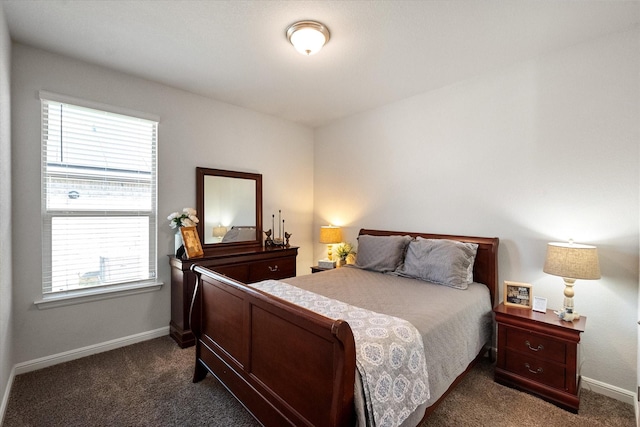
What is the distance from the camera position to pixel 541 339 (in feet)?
6.80

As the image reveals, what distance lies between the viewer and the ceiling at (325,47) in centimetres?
190

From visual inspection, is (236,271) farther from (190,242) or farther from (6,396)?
(6,396)

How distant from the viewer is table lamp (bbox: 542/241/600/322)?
196 cm

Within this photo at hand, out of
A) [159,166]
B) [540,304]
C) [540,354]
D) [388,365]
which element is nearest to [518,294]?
[540,304]

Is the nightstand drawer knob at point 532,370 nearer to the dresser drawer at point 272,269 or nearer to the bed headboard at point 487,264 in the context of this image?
the bed headboard at point 487,264

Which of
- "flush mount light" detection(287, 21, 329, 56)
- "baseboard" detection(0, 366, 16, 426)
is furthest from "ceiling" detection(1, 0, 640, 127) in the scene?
"baseboard" detection(0, 366, 16, 426)

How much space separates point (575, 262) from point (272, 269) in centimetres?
278

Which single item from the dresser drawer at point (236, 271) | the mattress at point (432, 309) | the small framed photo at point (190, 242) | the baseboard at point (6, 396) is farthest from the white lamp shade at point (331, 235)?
the baseboard at point (6, 396)

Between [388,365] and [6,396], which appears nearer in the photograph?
[388,365]

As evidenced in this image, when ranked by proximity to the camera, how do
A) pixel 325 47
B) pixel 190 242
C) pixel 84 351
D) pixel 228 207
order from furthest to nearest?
pixel 228 207
pixel 190 242
pixel 84 351
pixel 325 47

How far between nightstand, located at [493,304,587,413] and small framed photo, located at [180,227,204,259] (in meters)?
2.78

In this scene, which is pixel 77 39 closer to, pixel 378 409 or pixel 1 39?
pixel 1 39

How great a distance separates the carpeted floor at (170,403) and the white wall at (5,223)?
8.0 inches

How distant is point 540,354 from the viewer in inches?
81.7
